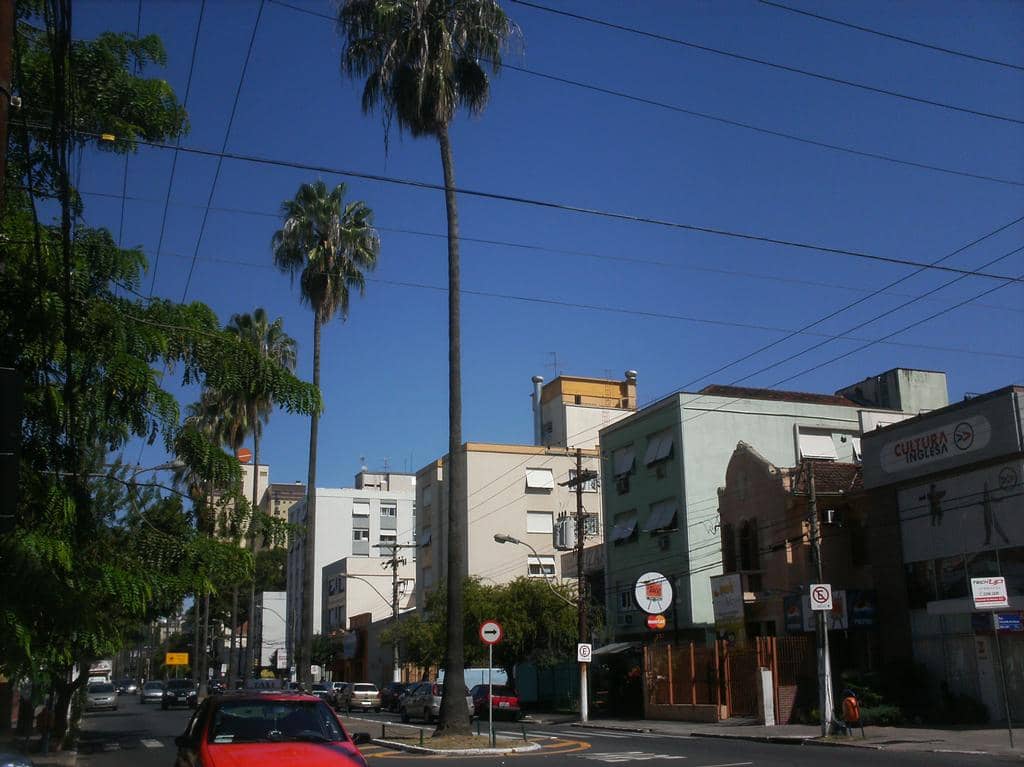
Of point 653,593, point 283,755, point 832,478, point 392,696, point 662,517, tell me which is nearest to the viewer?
point 283,755

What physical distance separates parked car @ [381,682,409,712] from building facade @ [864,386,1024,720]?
27.8 metres

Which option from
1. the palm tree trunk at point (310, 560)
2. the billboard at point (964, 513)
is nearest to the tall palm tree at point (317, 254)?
the palm tree trunk at point (310, 560)

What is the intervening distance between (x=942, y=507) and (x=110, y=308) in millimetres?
25471

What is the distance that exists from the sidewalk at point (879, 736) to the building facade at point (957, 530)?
248 centimetres

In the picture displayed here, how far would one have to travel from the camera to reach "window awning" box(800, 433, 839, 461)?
4709 cm

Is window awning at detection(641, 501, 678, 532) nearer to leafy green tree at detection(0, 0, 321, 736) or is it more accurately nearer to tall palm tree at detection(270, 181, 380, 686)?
tall palm tree at detection(270, 181, 380, 686)

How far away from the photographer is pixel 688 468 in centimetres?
4447

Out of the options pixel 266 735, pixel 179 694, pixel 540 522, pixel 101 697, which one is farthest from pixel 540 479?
pixel 266 735

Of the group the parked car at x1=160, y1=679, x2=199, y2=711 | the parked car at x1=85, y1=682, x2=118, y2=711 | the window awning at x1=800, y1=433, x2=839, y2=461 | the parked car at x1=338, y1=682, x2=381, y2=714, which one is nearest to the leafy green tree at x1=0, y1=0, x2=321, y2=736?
the window awning at x1=800, y1=433, x2=839, y2=461

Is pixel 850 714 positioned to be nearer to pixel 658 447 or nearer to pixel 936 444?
pixel 936 444

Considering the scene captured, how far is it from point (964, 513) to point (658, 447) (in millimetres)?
18190

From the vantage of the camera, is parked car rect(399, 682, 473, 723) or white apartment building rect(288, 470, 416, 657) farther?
white apartment building rect(288, 470, 416, 657)

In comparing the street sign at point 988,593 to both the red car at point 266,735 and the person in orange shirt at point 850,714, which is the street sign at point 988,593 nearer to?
the person in orange shirt at point 850,714

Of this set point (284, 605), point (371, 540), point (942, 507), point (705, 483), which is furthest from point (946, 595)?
point (284, 605)
